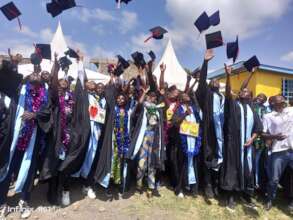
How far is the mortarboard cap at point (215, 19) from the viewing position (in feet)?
17.1

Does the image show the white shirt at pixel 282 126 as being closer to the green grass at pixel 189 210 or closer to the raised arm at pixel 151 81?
the green grass at pixel 189 210

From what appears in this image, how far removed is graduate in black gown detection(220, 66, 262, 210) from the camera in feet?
14.4

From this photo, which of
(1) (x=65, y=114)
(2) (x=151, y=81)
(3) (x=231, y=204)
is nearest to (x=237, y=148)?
(3) (x=231, y=204)

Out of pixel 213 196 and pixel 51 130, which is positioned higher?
pixel 51 130

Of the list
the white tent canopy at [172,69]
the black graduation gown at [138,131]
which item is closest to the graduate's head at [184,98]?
the black graduation gown at [138,131]

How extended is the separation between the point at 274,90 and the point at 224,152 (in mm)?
10504

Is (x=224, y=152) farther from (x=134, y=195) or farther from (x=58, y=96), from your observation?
(x=58, y=96)

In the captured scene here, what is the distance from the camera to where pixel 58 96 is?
4027mm

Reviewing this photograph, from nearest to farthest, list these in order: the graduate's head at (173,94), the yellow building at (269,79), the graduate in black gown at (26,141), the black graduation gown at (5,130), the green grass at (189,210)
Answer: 1. the black graduation gown at (5,130)
2. the graduate in black gown at (26,141)
3. the green grass at (189,210)
4. the graduate's head at (173,94)
5. the yellow building at (269,79)

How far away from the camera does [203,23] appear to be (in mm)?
5219

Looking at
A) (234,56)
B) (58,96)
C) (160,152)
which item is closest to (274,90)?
(234,56)

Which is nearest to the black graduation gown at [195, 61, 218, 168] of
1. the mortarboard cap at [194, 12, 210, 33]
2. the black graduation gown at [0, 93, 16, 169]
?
the mortarboard cap at [194, 12, 210, 33]

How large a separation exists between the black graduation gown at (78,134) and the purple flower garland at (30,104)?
518 millimetres

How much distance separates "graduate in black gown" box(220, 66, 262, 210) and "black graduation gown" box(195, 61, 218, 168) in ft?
0.62
